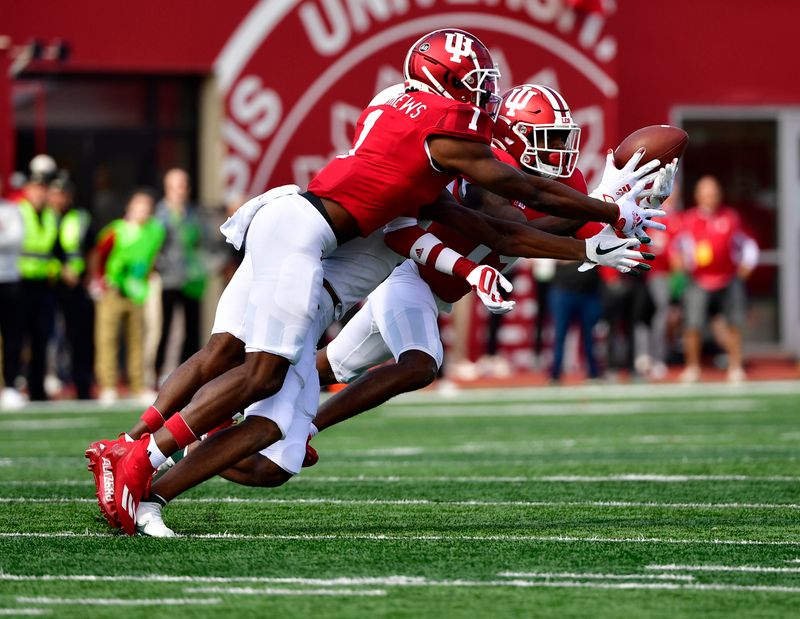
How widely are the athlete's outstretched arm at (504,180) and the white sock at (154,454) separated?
1.33m

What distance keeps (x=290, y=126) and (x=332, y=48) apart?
942 millimetres

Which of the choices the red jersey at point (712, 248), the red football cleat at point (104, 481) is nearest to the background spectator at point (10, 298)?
the red jersey at point (712, 248)

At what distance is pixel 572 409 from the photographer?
41.5ft

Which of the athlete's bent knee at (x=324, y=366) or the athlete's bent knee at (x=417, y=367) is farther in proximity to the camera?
the athlete's bent knee at (x=324, y=366)

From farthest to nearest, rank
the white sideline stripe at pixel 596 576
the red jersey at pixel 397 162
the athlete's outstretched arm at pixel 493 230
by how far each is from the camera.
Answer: the athlete's outstretched arm at pixel 493 230 < the red jersey at pixel 397 162 < the white sideline stripe at pixel 596 576

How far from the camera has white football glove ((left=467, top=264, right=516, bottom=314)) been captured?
5680mm

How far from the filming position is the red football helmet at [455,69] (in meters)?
5.77

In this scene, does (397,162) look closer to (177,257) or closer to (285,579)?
(285,579)

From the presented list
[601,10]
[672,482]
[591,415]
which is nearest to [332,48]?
[601,10]

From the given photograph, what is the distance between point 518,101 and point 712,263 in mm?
9569

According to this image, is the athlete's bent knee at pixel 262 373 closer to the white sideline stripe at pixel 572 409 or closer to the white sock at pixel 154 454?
the white sock at pixel 154 454

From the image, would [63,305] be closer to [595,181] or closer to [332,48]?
[332,48]

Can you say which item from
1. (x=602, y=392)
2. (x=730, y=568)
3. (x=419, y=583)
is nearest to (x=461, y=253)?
(x=730, y=568)

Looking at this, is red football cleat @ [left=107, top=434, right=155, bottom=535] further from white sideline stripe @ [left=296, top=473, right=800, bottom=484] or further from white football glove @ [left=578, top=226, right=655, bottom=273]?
white sideline stripe @ [left=296, top=473, right=800, bottom=484]
